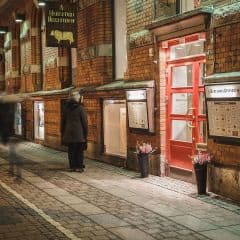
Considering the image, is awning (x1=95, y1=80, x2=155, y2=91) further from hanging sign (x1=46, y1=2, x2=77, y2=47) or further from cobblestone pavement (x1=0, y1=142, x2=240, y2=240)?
cobblestone pavement (x1=0, y1=142, x2=240, y2=240)

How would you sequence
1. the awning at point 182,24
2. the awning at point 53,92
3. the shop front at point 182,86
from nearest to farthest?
the awning at point 182,24 < the shop front at point 182,86 < the awning at point 53,92

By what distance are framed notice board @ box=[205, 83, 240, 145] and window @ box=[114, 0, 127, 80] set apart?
476 centimetres

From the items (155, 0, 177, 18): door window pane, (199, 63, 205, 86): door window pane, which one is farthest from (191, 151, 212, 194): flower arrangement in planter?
(155, 0, 177, 18): door window pane

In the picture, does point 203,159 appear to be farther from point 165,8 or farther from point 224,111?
point 165,8

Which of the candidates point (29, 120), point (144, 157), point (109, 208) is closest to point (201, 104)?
point (144, 157)

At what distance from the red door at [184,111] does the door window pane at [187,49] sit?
0.43 feet

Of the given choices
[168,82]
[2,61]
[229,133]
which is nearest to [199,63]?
[168,82]

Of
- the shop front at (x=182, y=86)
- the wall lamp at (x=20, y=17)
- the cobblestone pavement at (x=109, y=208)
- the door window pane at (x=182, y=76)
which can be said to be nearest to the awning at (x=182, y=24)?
the shop front at (x=182, y=86)

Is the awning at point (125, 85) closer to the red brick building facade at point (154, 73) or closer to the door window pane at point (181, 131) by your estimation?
the red brick building facade at point (154, 73)

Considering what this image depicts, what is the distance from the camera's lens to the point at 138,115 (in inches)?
459

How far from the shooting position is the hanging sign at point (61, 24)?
14.0m

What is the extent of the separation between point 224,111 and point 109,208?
7.88ft

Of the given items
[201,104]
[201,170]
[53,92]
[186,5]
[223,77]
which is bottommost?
[201,170]

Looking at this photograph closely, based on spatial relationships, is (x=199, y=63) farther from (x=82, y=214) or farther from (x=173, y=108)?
(x=82, y=214)
